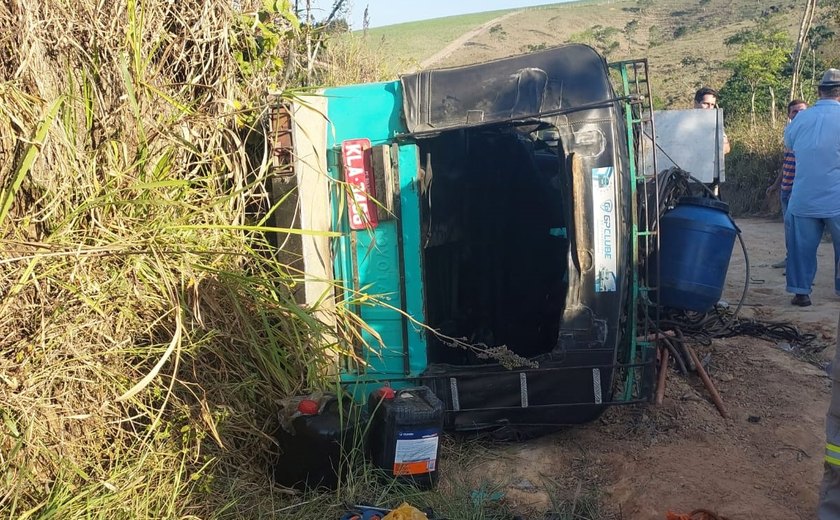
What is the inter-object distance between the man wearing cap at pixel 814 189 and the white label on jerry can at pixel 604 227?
12.0 feet

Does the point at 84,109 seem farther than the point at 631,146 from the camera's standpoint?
No

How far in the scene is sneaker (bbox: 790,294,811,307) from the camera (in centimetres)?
689

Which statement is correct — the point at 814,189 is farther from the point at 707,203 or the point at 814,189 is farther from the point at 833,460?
the point at 833,460

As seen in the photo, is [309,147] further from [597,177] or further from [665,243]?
[665,243]

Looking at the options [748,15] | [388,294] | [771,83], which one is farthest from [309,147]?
[748,15]

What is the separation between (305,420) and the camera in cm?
363

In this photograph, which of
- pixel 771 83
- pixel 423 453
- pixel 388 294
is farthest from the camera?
pixel 771 83

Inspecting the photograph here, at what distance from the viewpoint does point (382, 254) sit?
14.0 ft

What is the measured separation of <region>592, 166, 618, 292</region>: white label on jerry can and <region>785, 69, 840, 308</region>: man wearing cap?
365 cm

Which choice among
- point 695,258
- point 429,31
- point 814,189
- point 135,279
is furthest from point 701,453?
point 429,31

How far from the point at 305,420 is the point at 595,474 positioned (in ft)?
5.11

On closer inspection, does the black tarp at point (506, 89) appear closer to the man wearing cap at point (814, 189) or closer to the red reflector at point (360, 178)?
the red reflector at point (360, 178)

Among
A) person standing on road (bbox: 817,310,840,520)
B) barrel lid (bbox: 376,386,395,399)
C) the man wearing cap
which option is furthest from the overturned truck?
the man wearing cap

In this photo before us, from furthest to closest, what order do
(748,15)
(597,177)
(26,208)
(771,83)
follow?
(748,15), (771,83), (597,177), (26,208)
